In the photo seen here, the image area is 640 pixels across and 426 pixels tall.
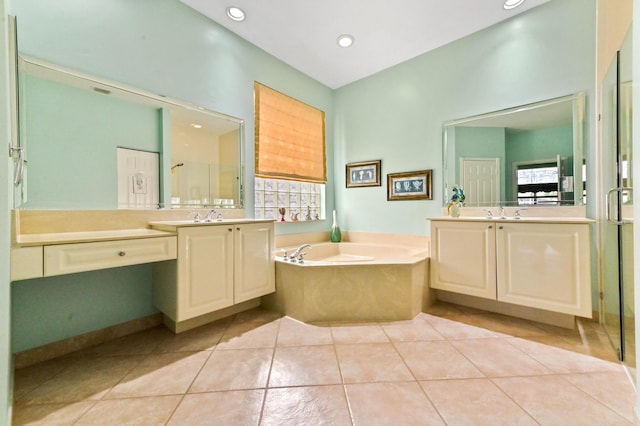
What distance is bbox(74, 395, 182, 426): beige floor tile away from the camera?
1.09 metres

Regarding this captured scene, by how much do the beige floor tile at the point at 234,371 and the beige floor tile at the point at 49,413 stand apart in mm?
459

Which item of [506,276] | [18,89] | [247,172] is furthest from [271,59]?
[506,276]

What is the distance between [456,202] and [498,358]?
1.46m

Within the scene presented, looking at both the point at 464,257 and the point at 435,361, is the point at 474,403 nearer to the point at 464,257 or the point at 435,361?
the point at 435,361

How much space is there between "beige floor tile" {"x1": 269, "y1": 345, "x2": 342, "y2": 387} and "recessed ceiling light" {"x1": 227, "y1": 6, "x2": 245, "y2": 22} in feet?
9.36

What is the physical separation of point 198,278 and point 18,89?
151 cm

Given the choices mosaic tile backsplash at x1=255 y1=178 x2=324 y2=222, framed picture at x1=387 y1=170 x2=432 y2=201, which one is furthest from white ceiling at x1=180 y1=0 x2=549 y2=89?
mosaic tile backsplash at x1=255 y1=178 x2=324 y2=222

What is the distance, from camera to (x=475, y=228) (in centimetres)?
212

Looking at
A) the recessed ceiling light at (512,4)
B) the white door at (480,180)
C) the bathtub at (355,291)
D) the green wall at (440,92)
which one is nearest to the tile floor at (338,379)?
the bathtub at (355,291)

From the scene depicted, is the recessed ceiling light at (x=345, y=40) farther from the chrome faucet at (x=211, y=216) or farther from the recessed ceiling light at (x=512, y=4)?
the chrome faucet at (x=211, y=216)

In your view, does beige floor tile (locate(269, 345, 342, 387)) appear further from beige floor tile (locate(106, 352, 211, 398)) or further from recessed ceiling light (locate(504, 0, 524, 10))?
recessed ceiling light (locate(504, 0, 524, 10))

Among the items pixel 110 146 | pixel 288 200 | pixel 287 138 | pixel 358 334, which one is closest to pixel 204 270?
pixel 110 146

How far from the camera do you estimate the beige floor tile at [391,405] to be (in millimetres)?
1084

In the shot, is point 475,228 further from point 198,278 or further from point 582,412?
point 198,278
